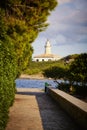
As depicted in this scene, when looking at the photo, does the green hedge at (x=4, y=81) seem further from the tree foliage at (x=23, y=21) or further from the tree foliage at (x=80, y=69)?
the tree foliage at (x=80, y=69)

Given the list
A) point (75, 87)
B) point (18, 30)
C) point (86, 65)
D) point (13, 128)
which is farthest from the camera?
point (75, 87)

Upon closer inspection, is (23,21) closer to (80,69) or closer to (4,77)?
(80,69)

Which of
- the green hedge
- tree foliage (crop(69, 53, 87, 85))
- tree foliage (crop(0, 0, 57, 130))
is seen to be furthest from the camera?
tree foliage (crop(69, 53, 87, 85))

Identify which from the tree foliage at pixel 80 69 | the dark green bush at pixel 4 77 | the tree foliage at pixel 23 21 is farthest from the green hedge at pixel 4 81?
the tree foliage at pixel 80 69

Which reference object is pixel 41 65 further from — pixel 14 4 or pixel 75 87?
pixel 14 4

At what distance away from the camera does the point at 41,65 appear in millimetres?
162625

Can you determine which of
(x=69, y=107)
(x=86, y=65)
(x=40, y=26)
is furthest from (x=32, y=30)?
(x=69, y=107)

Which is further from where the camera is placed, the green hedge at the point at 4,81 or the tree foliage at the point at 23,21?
the tree foliage at the point at 23,21

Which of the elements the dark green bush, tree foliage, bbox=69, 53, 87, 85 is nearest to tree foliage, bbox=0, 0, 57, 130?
tree foliage, bbox=69, 53, 87, 85

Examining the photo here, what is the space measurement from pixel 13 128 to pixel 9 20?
40.7 feet

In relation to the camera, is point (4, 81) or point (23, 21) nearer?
point (4, 81)

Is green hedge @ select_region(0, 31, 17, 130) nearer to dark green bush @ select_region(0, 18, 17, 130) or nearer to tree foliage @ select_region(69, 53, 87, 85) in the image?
dark green bush @ select_region(0, 18, 17, 130)

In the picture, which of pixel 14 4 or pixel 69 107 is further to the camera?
pixel 14 4

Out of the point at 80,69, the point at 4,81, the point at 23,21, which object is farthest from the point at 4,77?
the point at 80,69
